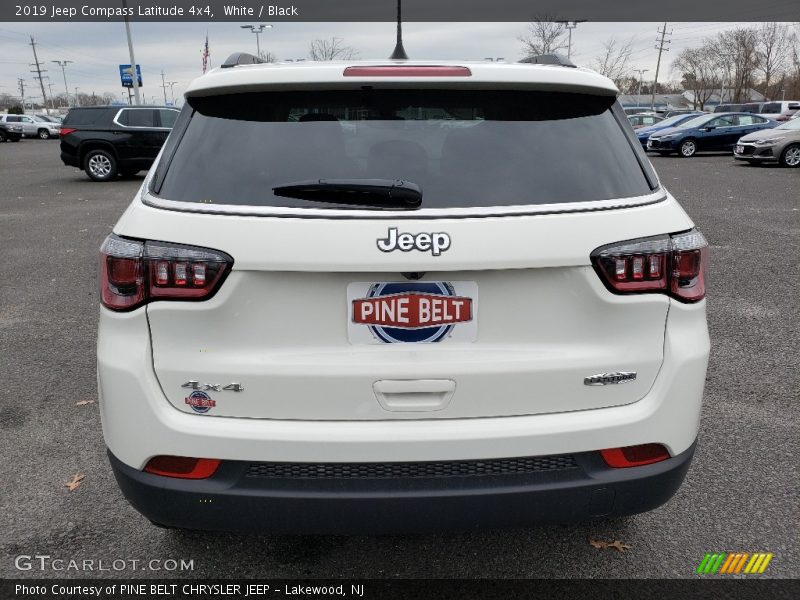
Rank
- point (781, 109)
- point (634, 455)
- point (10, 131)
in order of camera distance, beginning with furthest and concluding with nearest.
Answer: point (10, 131)
point (781, 109)
point (634, 455)

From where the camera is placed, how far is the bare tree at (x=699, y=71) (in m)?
82.9

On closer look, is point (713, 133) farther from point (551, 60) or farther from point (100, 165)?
point (551, 60)

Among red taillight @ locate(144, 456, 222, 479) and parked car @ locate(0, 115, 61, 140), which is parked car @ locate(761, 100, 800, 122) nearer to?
red taillight @ locate(144, 456, 222, 479)

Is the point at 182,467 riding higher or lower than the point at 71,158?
higher

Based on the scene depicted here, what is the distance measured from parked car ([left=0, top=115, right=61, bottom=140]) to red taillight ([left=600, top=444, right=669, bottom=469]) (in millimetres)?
49730

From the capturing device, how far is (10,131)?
41.9 metres

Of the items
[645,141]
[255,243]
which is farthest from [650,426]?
[645,141]

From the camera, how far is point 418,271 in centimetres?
178

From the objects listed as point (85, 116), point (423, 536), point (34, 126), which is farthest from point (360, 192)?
point (34, 126)

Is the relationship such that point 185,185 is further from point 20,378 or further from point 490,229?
point 20,378

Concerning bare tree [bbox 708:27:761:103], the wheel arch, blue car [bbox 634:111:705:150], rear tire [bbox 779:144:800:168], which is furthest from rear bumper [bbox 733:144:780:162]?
bare tree [bbox 708:27:761:103]

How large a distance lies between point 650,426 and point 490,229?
2.58 ft

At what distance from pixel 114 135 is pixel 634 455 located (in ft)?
56.2

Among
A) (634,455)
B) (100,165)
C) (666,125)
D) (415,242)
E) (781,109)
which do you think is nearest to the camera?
(415,242)
